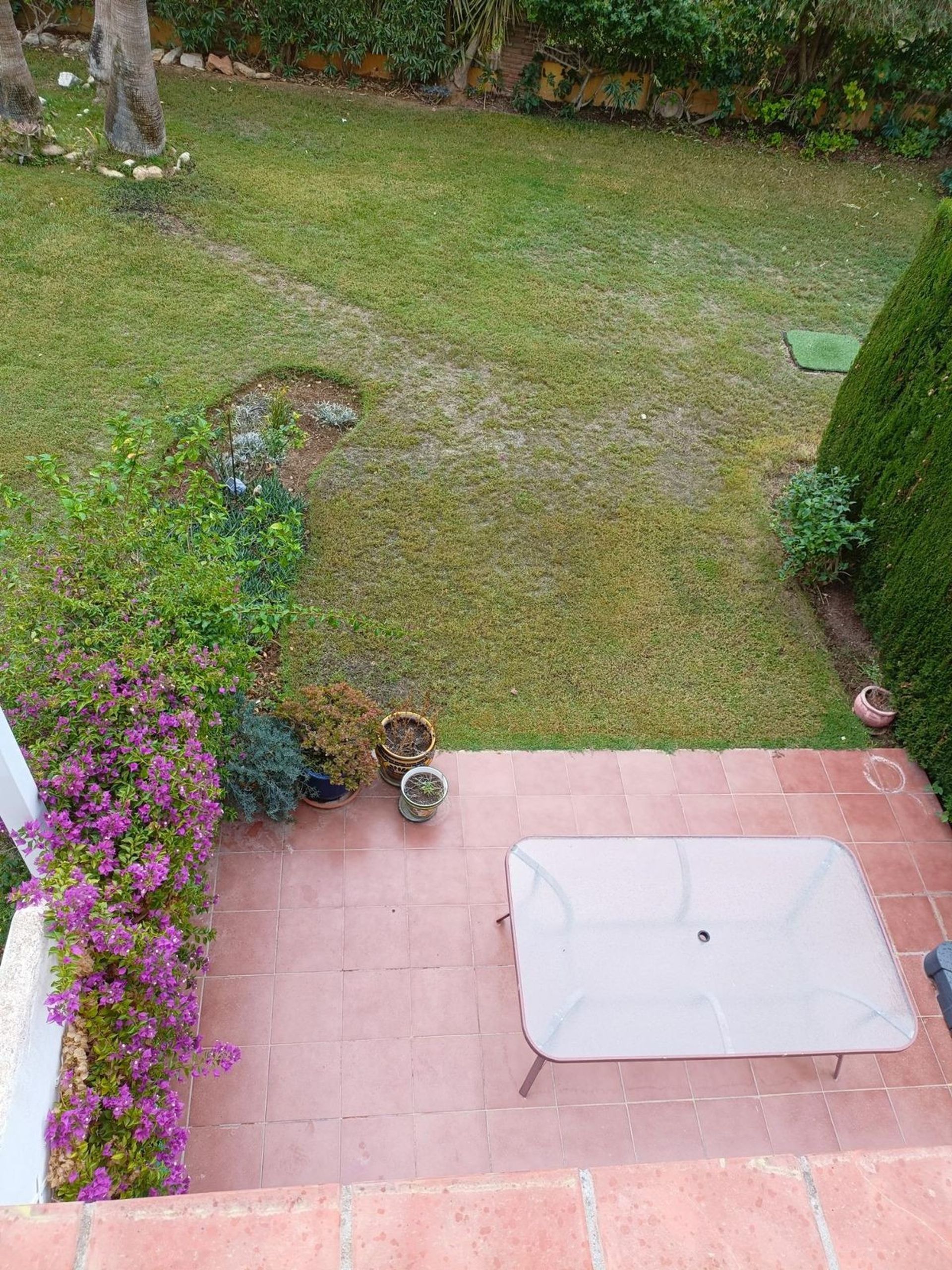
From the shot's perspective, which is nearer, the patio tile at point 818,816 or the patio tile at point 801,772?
the patio tile at point 818,816

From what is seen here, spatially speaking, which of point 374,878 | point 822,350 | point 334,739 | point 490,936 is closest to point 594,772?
point 490,936

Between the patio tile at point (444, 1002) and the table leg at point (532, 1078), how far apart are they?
332 millimetres

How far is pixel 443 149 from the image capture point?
36.0 feet

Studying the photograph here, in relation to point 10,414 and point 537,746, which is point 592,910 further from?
point 10,414

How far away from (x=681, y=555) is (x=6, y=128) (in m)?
8.64

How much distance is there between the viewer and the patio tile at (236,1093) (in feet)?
12.5

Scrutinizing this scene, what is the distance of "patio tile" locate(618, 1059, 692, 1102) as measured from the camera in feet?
13.5

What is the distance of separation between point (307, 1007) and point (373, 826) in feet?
3.47

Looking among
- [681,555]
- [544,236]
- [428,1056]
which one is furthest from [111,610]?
[544,236]

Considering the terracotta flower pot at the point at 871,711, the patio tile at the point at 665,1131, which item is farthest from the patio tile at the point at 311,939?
the terracotta flower pot at the point at 871,711

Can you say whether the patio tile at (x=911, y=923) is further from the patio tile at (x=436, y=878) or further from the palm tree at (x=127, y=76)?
the palm tree at (x=127, y=76)

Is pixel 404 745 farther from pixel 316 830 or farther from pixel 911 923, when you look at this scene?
pixel 911 923

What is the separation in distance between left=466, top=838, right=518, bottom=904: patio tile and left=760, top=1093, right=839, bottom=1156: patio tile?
5.41 feet

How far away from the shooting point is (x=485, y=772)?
A: 5.26m
